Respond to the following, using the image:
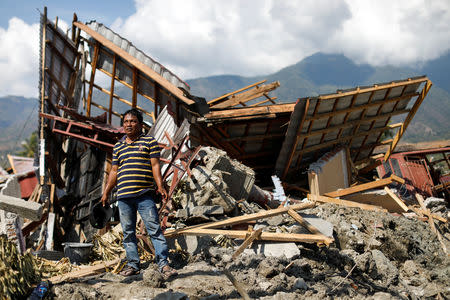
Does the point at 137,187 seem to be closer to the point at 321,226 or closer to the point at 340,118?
the point at 321,226

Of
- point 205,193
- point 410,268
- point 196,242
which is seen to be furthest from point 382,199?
point 196,242

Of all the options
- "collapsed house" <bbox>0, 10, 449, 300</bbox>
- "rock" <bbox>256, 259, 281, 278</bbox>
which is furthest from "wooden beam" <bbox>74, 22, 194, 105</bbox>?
"rock" <bbox>256, 259, 281, 278</bbox>

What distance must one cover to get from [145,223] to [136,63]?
6864mm

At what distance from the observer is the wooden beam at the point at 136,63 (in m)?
8.58

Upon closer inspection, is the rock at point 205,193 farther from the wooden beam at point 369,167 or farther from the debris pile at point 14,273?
the wooden beam at point 369,167

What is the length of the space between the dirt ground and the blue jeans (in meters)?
0.18

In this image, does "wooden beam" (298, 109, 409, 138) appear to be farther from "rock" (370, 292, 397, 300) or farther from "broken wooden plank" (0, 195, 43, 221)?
"broken wooden plank" (0, 195, 43, 221)

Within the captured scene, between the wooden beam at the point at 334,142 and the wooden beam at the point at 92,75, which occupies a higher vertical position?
the wooden beam at the point at 92,75

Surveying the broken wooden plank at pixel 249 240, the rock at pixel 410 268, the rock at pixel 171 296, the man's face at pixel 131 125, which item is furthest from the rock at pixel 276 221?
the rock at pixel 171 296

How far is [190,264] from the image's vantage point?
3.98 m

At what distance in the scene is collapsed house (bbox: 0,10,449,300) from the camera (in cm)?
782

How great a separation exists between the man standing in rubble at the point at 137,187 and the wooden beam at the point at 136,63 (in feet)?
14.9

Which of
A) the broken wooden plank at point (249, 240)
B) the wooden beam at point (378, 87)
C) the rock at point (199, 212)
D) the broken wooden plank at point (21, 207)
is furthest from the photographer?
the wooden beam at point (378, 87)

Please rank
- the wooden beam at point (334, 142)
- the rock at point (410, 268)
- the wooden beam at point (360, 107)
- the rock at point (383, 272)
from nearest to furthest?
the rock at point (383, 272) < the rock at point (410, 268) < the wooden beam at point (360, 107) < the wooden beam at point (334, 142)
